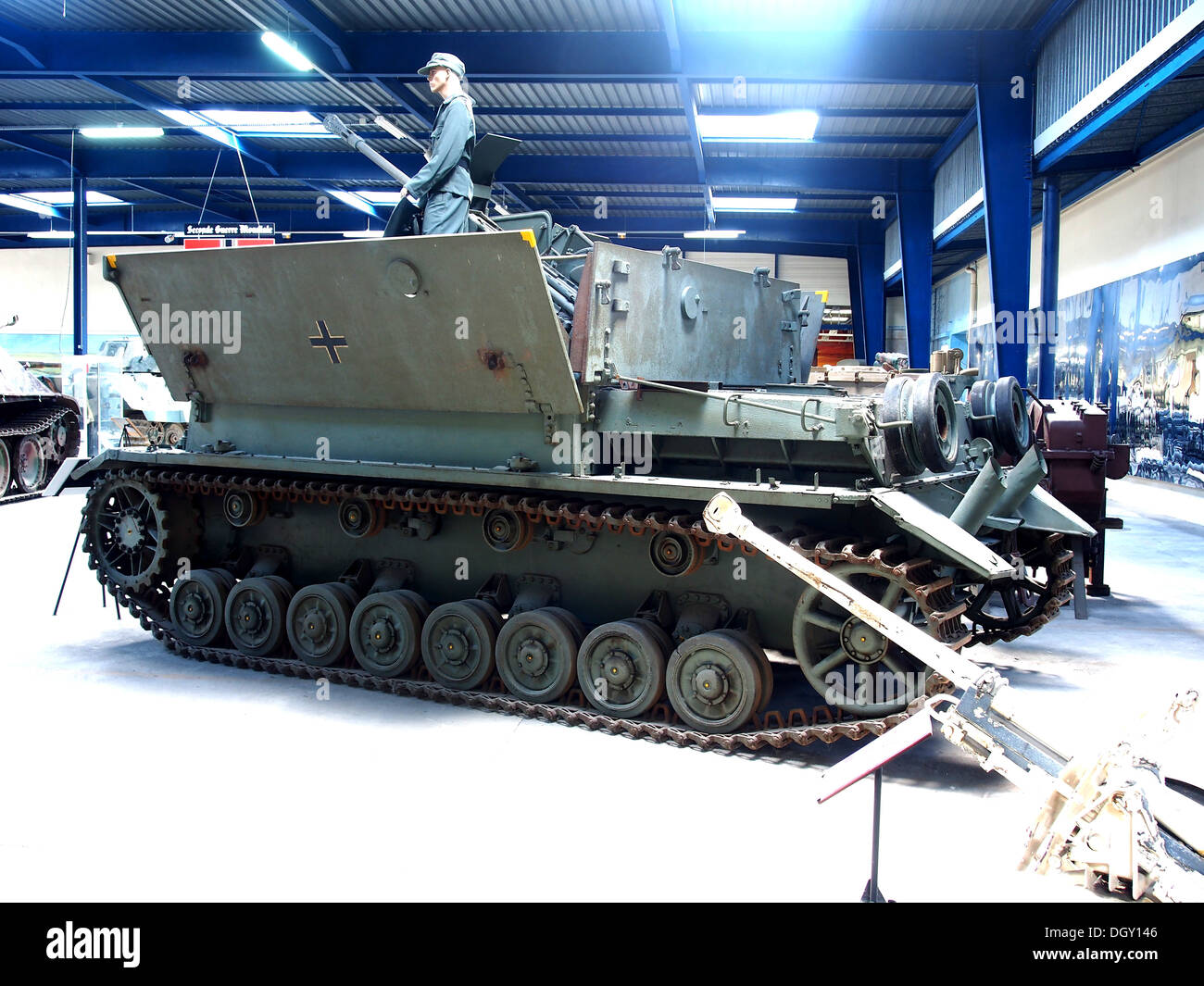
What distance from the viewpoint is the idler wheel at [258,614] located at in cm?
750

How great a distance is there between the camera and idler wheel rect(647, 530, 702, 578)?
6051 mm

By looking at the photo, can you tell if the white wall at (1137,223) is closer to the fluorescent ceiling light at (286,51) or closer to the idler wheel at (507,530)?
the idler wheel at (507,530)

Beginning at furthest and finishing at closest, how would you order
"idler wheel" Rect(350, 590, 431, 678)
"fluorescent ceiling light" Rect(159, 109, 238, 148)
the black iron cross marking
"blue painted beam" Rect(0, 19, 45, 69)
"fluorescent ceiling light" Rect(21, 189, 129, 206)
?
1. "fluorescent ceiling light" Rect(21, 189, 129, 206)
2. "fluorescent ceiling light" Rect(159, 109, 238, 148)
3. "blue painted beam" Rect(0, 19, 45, 69)
4. "idler wheel" Rect(350, 590, 431, 678)
5. the black iron cross marking

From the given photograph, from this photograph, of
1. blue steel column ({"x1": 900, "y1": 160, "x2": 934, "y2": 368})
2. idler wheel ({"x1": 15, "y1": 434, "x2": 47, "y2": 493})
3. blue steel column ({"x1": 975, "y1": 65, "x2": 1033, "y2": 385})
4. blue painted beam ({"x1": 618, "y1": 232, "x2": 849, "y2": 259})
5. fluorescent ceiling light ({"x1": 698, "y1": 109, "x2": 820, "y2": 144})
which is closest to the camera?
blue steel column ({"x1": 975, "y1": 65, "x2": 1033, "y2": 385})

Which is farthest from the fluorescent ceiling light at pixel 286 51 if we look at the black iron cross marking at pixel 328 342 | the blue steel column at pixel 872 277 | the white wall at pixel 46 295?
the white wall at pixel 46 295

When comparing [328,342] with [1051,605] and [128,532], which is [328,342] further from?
[1051,605]

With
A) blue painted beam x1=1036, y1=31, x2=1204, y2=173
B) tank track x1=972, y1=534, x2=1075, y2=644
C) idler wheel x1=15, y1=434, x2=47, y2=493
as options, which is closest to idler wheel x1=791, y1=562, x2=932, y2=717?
tank track x1=972, y1=534, x2=1075, y2=644

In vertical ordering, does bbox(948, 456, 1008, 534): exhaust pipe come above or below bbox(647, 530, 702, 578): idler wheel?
above

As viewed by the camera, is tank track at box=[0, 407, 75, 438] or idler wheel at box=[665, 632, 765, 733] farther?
tank track at box=[0, 407, 75, 438]

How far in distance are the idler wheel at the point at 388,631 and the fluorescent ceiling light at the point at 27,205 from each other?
23.2 metres

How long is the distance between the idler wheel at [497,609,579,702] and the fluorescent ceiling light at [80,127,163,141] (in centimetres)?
1488

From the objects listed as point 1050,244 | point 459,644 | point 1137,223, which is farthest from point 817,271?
point 459,644

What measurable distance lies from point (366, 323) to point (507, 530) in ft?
5.37

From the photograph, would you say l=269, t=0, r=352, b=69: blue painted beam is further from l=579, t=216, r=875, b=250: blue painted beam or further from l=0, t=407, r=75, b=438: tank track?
l=579, t=216, r=875, b=250: blue painted beam
